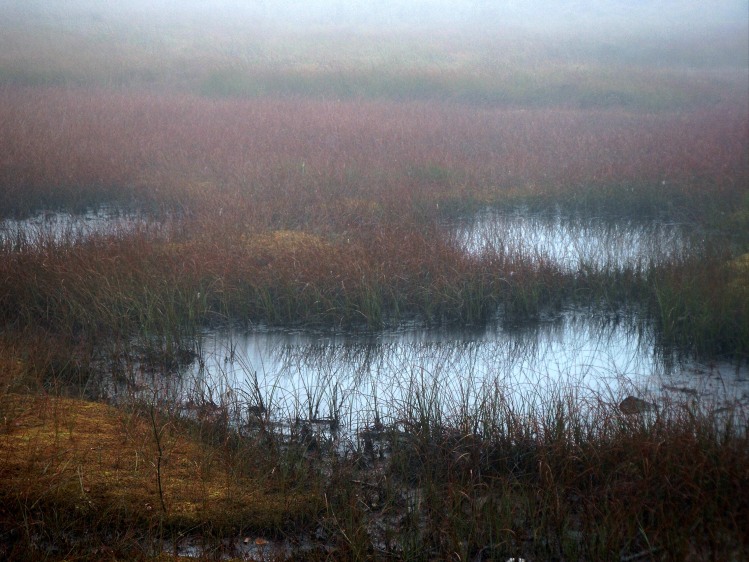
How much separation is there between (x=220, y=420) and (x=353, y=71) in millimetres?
11694

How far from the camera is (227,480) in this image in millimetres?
2850

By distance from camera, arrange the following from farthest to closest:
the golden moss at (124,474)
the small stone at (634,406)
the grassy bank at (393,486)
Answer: the small stone at (634,406) < the golden moss at (124,474) < the grassy bank at (393,486)

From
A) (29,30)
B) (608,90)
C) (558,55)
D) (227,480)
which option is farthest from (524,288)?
(558,55)

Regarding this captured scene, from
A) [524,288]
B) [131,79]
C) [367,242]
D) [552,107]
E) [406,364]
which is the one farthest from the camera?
[552,107]

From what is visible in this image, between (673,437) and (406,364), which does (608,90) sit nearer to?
(406,364)

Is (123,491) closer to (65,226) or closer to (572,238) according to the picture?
(65,226)

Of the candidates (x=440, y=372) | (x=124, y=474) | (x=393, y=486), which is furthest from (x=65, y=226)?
(x=393, y=486)

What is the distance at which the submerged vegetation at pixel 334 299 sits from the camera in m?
2.54

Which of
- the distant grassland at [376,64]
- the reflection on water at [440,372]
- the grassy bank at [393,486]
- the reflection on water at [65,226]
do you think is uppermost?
the distant grassland at [376,64]

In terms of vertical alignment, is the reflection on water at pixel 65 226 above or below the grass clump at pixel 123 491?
above

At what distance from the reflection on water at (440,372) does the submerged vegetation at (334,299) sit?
61 millimetres

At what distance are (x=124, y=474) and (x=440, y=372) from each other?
183cm

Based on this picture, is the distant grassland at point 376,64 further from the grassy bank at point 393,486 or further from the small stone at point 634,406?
the small stone at point 634,406

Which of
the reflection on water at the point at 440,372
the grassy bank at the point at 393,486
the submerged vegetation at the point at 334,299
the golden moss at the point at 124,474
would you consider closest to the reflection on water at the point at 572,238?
the submerged vegetation at the point at 334,299
